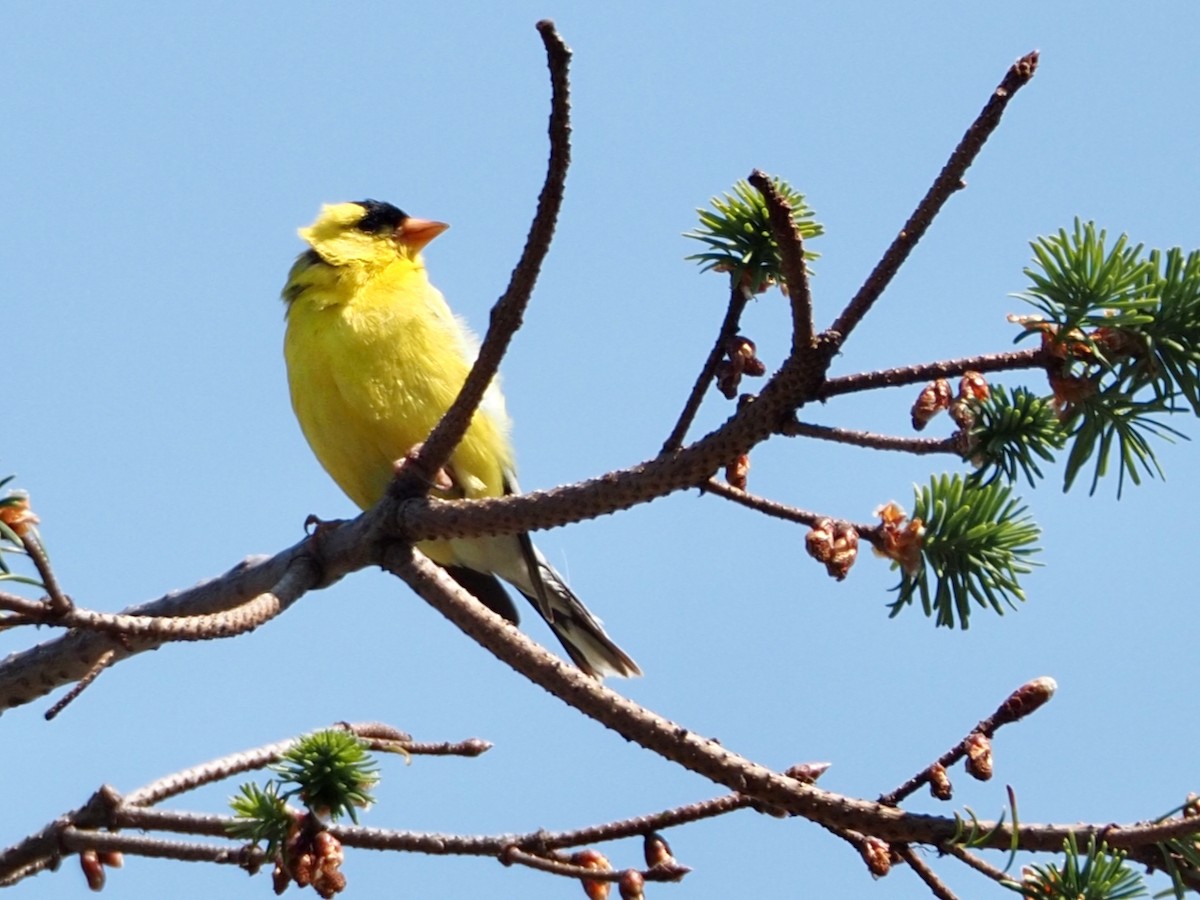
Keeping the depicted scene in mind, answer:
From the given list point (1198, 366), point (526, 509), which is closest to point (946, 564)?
point (1198, 366)

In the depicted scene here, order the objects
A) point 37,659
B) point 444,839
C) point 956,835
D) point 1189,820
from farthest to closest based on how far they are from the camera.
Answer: point 37,659 < point 444,839 < point 956,835 < point 1189,820

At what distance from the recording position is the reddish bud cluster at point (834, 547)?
84.6 inches

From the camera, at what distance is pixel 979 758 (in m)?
2.02

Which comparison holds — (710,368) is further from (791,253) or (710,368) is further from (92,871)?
(92,871)

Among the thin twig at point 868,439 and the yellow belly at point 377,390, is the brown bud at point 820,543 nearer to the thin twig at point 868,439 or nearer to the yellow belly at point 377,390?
the thin twig at point 868,439

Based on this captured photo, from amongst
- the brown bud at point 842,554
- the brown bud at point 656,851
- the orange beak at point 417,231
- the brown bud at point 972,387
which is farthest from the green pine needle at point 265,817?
the orange beak at point 417,231

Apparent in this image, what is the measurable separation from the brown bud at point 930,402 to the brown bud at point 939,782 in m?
0.50

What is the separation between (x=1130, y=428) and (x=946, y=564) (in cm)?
38

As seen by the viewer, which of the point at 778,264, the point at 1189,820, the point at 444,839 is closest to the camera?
→ the point at 1189,820

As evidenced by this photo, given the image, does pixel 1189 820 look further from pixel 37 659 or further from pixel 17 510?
pixel 37 659

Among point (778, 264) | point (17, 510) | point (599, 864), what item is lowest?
point (599, 864)

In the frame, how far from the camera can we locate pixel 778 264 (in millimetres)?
2178

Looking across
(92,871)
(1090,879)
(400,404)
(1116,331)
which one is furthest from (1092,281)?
(400,404)

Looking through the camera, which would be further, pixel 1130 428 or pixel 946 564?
pixel 946 564
